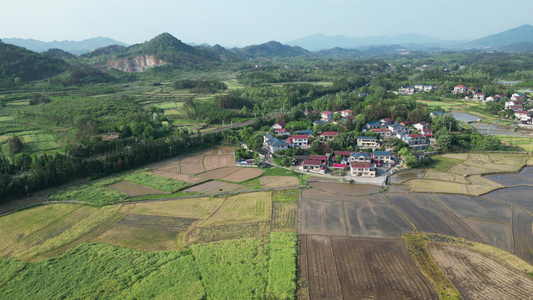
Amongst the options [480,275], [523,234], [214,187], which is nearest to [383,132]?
[523,234]

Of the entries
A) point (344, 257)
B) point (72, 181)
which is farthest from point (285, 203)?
point (72, 181)

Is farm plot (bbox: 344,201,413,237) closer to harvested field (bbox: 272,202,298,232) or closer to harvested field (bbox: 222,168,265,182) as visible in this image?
harvested field (bbox: 272,202,298,232)

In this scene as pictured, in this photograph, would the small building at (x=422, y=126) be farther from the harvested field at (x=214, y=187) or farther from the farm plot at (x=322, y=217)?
the harvested field at (x=214, y=187)

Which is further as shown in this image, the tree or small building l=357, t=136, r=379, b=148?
small building l=357, t=136, r=379, b=148

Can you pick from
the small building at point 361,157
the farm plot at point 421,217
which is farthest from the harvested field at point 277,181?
the farm plot at point 421,217

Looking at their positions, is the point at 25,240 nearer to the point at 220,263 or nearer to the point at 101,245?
the point at 101,245

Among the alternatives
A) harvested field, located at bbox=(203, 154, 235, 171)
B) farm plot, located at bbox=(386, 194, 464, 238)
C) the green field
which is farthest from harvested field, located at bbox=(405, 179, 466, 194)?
harvested field, located at bbox=(203, 154, 235, 171)
